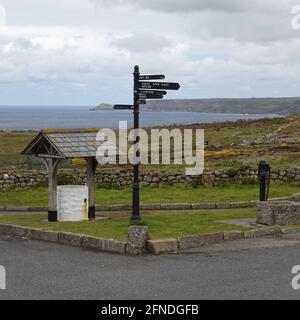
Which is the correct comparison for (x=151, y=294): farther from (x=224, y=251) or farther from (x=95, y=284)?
(x=224, y=251)

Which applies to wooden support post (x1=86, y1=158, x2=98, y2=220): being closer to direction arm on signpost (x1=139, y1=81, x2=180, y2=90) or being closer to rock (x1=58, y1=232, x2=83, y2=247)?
direction arm on signpost (x1=139, y1=81, x2=180, y2=90)

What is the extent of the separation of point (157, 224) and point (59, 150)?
3.37 m

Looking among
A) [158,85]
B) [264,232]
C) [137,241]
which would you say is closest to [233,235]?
[264,232]

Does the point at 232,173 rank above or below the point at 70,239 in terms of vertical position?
above

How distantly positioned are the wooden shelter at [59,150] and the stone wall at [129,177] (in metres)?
6.29

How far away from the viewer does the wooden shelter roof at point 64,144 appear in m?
16.7

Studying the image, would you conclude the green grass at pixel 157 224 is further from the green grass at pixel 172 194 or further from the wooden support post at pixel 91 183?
the green grass at pixel 172 194

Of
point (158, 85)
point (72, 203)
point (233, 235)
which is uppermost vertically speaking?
point (158, 85)

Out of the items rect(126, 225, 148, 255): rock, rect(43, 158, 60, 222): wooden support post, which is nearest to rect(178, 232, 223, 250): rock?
rect(126, 225, 148, 255): rock

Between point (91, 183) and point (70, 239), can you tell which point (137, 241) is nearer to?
point (70, 239)

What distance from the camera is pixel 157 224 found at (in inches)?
600

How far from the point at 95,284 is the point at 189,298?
1.73 metres

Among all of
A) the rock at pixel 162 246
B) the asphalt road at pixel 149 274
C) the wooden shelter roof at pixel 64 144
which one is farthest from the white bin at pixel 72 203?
the rock at pixel 162 246

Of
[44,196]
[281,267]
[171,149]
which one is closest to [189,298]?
[281,267]
